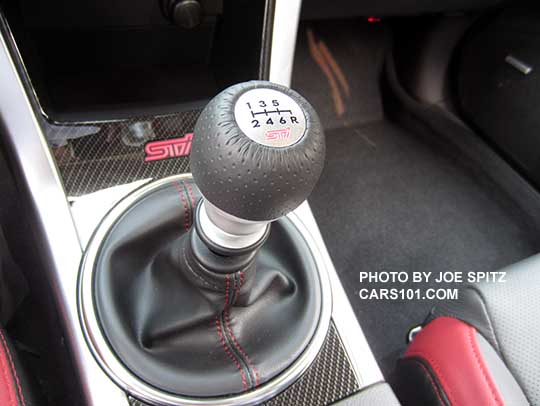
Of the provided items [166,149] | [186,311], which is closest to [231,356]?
[186,311]

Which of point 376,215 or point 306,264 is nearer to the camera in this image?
point 306,264

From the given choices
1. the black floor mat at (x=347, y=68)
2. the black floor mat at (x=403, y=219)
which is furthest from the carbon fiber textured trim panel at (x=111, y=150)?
the black floor mat at (x=347, y=68)

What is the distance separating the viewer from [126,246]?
681 mm

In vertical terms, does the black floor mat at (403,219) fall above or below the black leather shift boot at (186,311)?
below

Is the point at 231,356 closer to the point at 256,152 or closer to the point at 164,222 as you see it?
the point at 164,222

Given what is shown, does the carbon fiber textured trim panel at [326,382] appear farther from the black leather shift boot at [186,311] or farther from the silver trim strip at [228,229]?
the silver trim strip at [228,229]

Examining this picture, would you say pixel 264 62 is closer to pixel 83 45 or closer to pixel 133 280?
pixel 83 45

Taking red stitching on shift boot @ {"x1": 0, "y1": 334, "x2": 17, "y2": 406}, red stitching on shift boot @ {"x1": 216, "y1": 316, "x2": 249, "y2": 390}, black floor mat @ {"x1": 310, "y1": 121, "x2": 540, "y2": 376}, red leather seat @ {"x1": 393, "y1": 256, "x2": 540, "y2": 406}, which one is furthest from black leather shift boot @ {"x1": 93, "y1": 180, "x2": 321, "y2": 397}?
black floor mat @ {"x1": 310, "y1": 121, "x2": 540, "y2": 376}

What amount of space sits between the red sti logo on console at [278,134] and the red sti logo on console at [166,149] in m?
0.42

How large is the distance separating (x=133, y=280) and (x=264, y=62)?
0.40 metres

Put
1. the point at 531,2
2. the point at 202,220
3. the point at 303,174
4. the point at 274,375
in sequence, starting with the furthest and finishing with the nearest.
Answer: the point at 531,2 < the point at 274,375 < the point at 202,220 < the point at 303,174

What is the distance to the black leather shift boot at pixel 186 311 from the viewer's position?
0.61 m

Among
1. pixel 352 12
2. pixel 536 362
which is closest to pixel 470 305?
pixel 536 362

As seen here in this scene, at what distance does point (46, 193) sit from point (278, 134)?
0.45 meters
